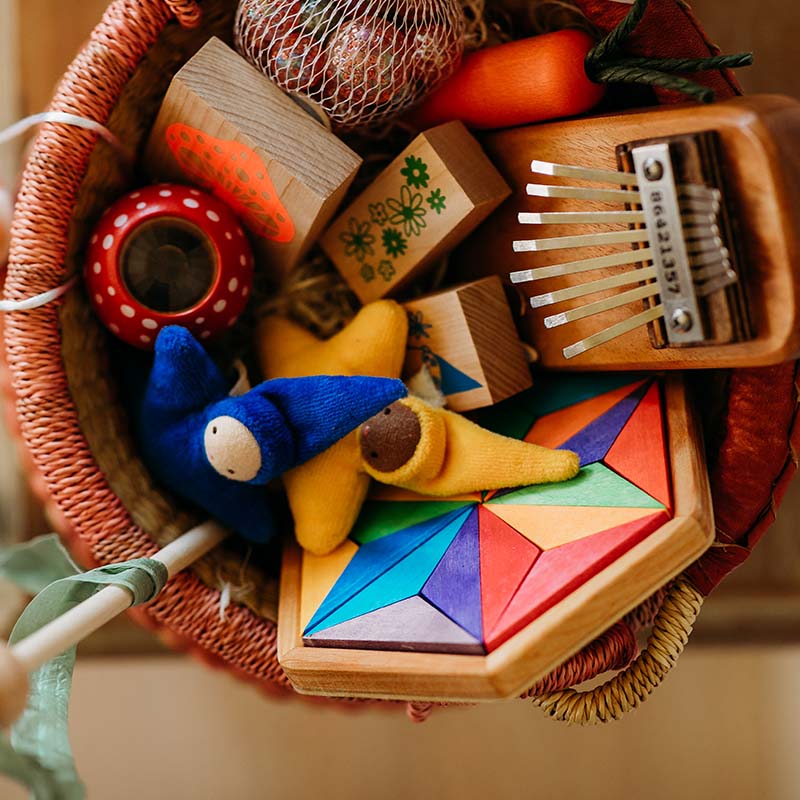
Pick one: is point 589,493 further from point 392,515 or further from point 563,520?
point 392,515

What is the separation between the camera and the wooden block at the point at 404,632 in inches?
22.9

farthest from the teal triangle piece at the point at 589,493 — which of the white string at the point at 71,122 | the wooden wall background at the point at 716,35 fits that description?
the wooden wall background at the point at 716,35

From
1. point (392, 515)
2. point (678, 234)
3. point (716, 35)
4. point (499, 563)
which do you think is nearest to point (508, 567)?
point (499, 563)

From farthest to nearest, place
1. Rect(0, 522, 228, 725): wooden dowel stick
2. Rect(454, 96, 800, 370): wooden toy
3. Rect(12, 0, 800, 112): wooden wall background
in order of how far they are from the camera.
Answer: Rect(12, 0, 800, 112): wooden wall background, Rect(454, 96, 800, 370): wooden toy, Rect(0, 522, 228, 725): wooden dowel stick

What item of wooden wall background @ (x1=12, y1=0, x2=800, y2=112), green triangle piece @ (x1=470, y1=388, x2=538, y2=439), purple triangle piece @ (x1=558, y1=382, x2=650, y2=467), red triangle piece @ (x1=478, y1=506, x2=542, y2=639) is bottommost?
green triangle piece @ (x1=470, y1=388, x2=538, y2=439)

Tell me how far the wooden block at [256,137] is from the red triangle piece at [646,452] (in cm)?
32

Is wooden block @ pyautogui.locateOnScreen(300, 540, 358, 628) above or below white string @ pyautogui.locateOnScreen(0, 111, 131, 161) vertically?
below

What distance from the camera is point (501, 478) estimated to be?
674 mm

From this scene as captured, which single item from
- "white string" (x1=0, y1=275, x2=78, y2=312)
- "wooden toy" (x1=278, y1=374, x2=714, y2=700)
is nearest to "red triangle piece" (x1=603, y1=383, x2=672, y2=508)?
"wooden toy" (x1=278, y1=374, x2=714, y2=700)

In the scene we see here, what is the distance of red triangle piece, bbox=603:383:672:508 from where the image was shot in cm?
64

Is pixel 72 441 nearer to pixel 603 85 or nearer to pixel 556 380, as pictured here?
pixel 556 380

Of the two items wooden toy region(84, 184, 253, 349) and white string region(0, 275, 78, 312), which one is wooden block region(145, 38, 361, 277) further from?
white string region(0, 275, 78, 312)

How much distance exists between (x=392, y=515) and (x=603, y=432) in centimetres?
20

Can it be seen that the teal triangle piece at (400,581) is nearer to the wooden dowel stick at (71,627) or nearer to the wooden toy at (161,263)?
the wooden dowel stick at (71,627)
